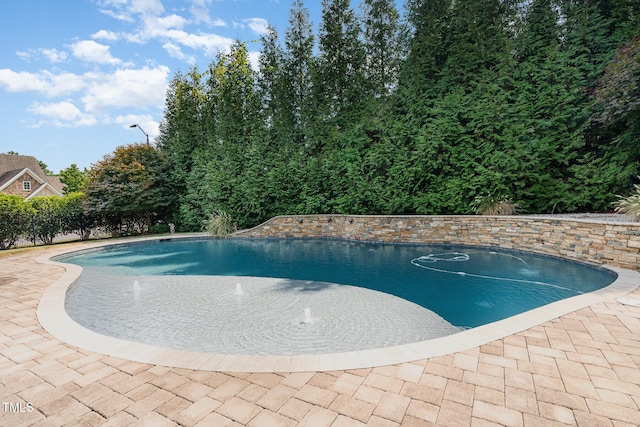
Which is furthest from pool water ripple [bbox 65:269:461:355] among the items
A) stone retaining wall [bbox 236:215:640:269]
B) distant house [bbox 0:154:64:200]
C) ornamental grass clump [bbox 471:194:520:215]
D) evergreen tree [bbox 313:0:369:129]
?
distant house [bbox 0:154:64:200]

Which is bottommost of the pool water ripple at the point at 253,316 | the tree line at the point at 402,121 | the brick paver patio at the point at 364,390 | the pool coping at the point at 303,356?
the pool water ripple at the point at 253,316

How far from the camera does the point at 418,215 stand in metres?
11.5

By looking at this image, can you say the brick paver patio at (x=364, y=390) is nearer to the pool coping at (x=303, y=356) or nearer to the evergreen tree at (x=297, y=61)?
the pool coping at (x=303, y=356)

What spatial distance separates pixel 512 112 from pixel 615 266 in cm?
581

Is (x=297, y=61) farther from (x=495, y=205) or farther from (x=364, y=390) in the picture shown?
(x=364, y=390)

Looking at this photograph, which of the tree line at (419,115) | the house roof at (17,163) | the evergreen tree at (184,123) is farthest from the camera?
the house roof at (17,163)

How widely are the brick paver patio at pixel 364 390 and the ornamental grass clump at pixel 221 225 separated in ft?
37.0

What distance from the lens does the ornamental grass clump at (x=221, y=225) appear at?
47.5ft

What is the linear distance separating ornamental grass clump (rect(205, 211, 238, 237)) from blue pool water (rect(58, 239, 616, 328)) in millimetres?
1266

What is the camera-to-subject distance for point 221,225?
1455cm

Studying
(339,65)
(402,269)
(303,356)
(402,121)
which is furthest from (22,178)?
(303,356)

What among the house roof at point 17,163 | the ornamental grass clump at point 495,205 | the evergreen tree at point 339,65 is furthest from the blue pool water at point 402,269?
the house roof at point 17,163

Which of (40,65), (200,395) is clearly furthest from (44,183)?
(200,395)

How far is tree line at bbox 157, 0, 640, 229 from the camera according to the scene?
958 centimetres
